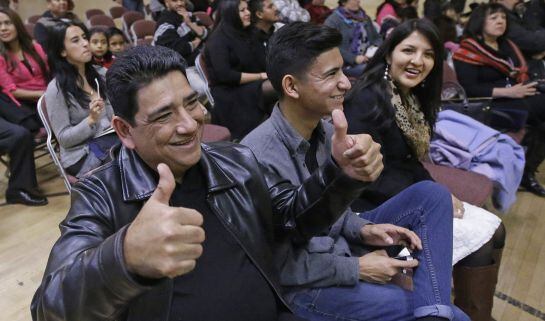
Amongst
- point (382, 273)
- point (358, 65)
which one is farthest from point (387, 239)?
point (358, 65)

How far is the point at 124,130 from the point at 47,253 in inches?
64.9

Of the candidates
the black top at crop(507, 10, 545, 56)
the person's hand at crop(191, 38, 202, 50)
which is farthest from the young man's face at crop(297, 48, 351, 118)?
the person's hand at crop(191, 38, 202, 50)

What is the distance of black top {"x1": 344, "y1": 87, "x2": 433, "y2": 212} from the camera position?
164 centimetres

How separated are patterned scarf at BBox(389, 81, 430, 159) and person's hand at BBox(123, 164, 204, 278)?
1235 millimetres

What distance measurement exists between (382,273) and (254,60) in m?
2.46

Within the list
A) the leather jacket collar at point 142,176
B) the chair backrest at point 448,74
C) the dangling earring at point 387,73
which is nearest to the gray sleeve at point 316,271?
the leather jacket collar at point 142,176

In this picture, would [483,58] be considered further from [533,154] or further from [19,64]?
[19,64]

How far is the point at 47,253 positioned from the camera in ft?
7.57

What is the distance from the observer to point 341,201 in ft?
3.40

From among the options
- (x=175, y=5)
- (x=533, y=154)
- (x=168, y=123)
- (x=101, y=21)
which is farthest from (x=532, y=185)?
(x=101, y=21)

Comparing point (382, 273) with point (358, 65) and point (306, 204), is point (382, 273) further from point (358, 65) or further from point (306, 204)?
point (358, 65)

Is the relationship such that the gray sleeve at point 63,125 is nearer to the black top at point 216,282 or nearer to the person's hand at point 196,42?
the black top at point 216,282

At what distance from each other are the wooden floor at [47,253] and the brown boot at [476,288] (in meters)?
0.32

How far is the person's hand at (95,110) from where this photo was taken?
2197 mm
